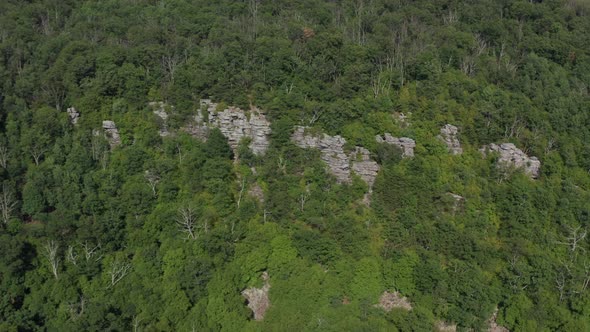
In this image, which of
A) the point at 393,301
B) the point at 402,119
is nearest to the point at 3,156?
the point at 393,301

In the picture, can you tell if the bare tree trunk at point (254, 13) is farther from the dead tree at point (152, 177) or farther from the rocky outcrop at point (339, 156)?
the dead tree at point (152, 177)

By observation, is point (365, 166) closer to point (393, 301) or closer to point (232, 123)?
point (393, 301)

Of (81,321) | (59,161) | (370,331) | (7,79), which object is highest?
(7,79)

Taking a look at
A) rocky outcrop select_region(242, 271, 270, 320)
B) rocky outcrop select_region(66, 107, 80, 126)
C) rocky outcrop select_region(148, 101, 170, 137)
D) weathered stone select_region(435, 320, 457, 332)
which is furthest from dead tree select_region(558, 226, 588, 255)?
rocky outcrop select_region(66, 107, 80, 126)

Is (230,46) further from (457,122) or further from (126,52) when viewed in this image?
(457,122)

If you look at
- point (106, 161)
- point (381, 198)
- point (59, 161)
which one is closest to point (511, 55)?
point (381, 198)

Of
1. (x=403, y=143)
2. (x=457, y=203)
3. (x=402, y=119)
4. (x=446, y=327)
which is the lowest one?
(x=446, y=327)

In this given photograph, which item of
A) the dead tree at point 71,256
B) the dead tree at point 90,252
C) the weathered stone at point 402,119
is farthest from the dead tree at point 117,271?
the weathered stone at point 402,119
